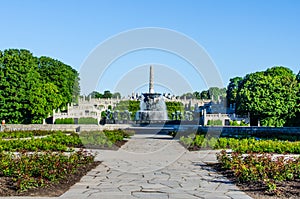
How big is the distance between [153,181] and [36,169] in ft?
8.75

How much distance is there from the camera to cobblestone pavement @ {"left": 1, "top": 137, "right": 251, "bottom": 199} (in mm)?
8219

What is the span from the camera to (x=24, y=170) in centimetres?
940

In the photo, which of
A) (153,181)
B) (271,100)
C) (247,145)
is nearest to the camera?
(153,181)

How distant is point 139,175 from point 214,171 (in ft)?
7.10

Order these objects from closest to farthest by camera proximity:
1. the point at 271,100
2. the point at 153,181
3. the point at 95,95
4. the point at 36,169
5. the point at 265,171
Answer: the point at 36,169, the point at 265,171, the point at 153,181, the point at 271,100, the point at 95,95

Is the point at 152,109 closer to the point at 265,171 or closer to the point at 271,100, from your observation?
the point at 271,100

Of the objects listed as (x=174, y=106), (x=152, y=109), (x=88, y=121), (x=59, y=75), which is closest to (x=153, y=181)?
(x=88, y=121)

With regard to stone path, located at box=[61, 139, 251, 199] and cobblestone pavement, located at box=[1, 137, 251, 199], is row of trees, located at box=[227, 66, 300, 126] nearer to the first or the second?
cobblestone pavement, located at box=[1, 137, 251, 199]

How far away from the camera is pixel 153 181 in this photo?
9719 mm

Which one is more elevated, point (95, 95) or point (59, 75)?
point (95, 95)

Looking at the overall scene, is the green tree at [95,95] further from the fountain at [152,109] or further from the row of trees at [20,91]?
the fountain at [152,109]

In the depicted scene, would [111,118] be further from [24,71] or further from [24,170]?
[24,170]

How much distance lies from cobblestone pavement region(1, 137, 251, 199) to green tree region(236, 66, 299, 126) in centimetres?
3616

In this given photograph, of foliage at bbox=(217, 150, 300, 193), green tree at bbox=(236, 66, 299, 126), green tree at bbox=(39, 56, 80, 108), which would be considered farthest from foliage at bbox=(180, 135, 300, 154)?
green tree at bbox=(39, 56, 80, 108)
